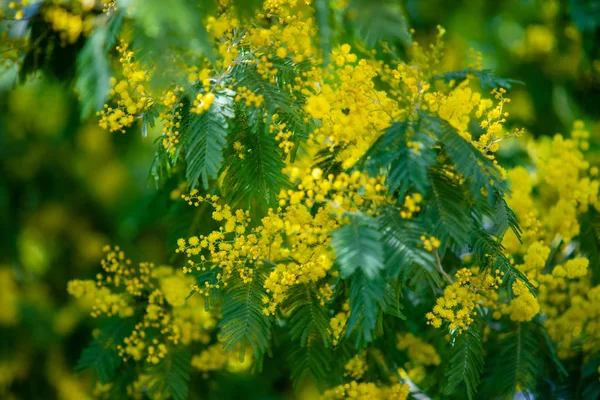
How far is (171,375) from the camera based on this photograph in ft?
8.43

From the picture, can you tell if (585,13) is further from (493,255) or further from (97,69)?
(97,69)

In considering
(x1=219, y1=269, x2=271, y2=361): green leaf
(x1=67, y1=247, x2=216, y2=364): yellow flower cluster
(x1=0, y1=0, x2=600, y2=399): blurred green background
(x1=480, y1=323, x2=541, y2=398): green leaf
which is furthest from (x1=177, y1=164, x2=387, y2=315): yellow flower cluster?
(x1=0, y1=0, x2=600, y2=399): blurred green background

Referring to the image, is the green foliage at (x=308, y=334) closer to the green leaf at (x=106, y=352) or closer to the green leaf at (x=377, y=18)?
the green leaf at (x=106, y=352)

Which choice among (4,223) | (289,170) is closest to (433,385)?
(289,170)

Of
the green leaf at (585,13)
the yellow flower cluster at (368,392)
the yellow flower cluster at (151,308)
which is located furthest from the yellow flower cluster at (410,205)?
the green leaf at (585,13)

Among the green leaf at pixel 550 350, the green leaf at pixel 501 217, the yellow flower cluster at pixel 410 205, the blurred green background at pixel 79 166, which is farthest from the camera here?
the blurred green background at pixel 79 166

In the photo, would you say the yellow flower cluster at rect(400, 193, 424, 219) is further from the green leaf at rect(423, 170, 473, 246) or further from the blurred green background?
the blurred green background

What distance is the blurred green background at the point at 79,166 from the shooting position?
3.72 m

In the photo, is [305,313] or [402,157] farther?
[305,313]

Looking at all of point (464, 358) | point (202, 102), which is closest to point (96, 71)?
point (202, 102)

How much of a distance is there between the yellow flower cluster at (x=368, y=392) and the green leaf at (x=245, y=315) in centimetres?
40

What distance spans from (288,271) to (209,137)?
49cm

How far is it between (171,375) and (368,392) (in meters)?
0.78

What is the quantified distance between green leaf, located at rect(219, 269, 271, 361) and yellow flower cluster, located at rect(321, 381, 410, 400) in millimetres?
404
